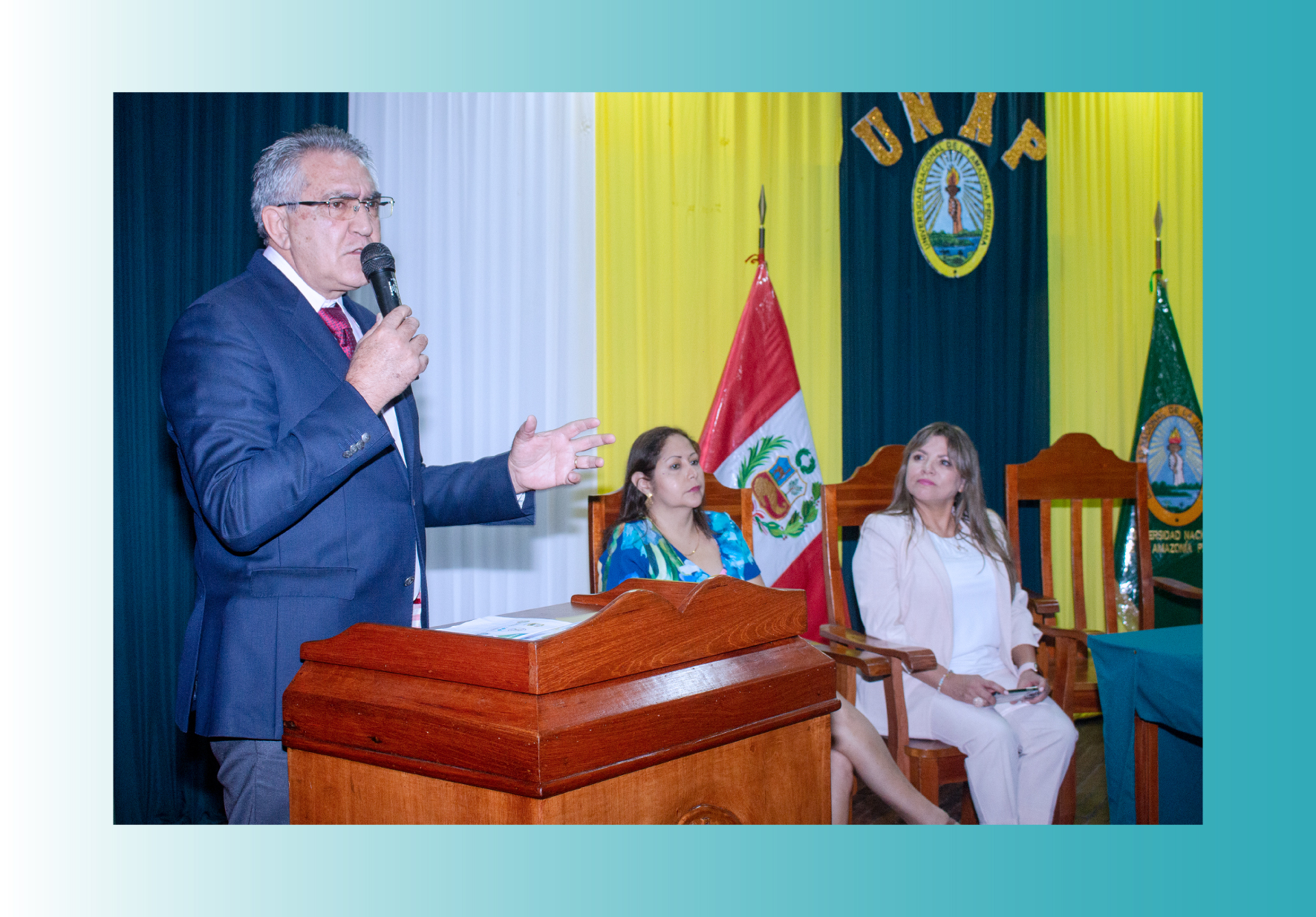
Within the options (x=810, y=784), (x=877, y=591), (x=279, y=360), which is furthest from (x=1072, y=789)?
(x=279, y=360)

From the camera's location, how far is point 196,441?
4.30 ft

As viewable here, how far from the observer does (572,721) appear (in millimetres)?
1014

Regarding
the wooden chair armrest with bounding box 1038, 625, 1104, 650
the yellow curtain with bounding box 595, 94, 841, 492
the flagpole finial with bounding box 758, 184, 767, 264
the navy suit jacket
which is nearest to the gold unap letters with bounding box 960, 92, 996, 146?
the yellow curtain with bounding box 595, 94, 841, 492

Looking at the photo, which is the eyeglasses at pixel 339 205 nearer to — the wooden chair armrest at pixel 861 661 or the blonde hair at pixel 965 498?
the wooden chair armrest at pixel 861 661

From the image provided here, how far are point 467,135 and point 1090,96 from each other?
293 cm

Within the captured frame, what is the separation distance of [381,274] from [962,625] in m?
1.99

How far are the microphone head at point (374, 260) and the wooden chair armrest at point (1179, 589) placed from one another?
9.65 ft

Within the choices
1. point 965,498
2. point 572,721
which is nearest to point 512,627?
point 572,721

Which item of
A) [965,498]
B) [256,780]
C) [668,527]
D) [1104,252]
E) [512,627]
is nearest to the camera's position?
[512,627]

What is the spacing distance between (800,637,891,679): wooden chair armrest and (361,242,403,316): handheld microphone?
136 centimetres

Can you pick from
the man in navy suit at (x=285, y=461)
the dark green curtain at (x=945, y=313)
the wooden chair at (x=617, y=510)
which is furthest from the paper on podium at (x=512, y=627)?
the dark green curtain at (x=945, y=313)

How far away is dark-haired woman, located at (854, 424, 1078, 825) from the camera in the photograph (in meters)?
2.52

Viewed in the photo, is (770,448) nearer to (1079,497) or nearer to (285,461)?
(1079,497)

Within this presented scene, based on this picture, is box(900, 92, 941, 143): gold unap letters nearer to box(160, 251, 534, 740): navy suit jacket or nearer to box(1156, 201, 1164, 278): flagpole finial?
box(1156, 201, 1164, 278): flagpole finial
